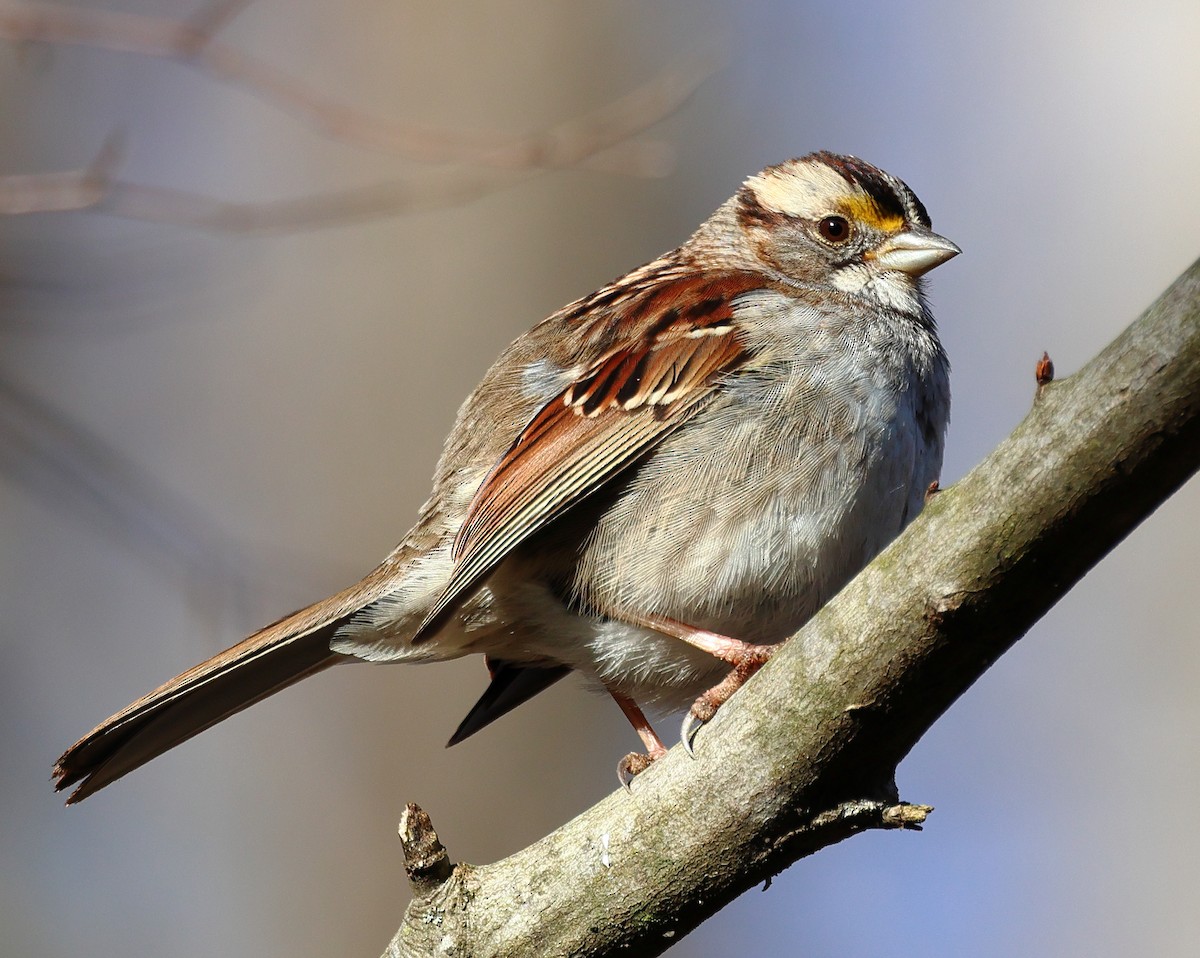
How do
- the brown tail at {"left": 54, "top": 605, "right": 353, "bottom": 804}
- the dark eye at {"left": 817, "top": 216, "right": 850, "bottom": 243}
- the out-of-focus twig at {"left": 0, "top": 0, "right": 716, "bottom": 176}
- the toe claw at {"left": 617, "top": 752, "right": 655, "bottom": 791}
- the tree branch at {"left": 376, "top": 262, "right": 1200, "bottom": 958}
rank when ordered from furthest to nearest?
the dark eye at {"left": 817, "top": 216, "right": 850, "bottom": 243} → the out-of-focus twig at {"left": 0, "top": 0, "right": 716, "bottom": 176} → the brown tail at {"left": 54, "top": 605, "right": 353, "bottom": 804} → the toe claw at {"left": 617, "top": 752, "right": 655, "bottom": 791} → the tree branch at {"left": 376, "top": 262, "right": 1200, "bottom": 958}

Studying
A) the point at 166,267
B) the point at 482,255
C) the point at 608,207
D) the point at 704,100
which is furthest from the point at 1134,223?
the point at 166,267

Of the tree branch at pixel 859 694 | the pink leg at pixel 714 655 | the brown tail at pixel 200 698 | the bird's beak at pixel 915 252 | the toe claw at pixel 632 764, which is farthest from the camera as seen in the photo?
the bird's beak at pixel 915 252

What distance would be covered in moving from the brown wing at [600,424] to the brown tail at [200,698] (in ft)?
1.11

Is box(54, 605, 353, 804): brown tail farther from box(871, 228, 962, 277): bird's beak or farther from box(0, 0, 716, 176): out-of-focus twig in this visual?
box(871, 228, 962, 277): bird's beak

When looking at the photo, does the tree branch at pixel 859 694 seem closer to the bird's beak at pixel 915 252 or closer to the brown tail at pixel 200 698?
the brown tail at pixel 200 698

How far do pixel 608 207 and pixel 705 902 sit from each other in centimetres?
436

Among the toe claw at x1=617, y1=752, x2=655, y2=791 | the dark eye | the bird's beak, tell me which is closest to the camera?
the toe claw at x1=617, y1=752, x2=655, y2=791

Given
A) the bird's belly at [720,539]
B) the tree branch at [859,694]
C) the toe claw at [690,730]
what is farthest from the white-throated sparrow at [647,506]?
the tree branch at [859,694]

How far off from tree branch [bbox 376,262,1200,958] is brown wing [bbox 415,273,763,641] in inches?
34.4

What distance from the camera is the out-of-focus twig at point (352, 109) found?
373cm

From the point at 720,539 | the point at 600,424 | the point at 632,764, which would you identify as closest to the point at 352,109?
the point at 600,424

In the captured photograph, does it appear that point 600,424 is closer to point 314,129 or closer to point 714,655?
point 714,655

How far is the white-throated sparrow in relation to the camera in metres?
3.39

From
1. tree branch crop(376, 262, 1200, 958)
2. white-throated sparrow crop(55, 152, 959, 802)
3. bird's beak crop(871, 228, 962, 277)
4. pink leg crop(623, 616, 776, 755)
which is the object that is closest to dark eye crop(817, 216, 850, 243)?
bird's beak crop(871, 228, 962, 277)
